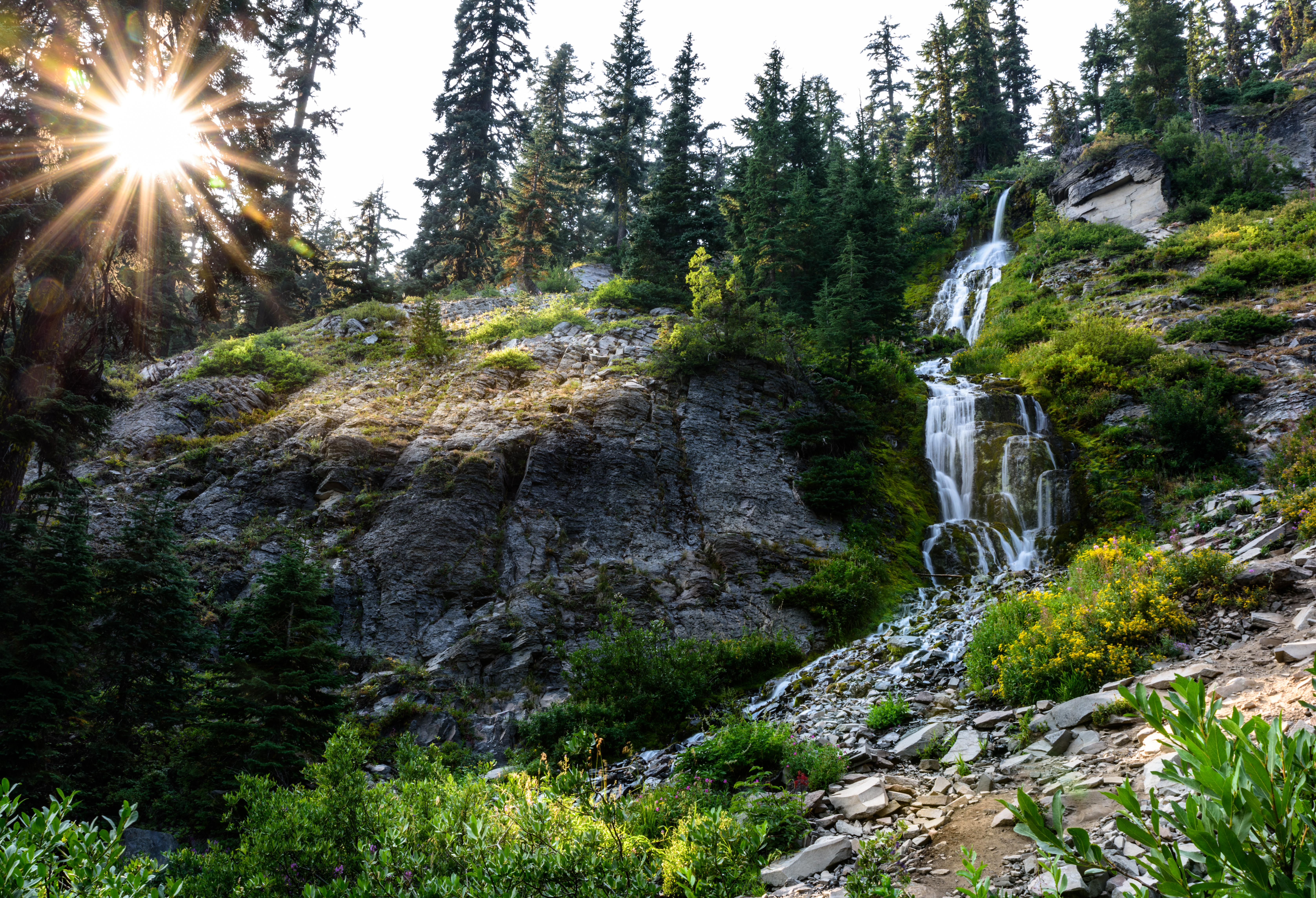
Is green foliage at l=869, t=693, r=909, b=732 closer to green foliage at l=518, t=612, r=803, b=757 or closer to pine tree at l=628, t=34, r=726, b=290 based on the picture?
green foliage at l=518, t=612, r=803, b=757

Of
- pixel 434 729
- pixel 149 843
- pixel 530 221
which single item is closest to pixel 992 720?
pixel 434 729

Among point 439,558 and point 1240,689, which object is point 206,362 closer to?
point 439,558

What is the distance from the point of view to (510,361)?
18.1 m

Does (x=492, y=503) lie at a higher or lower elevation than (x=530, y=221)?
lower

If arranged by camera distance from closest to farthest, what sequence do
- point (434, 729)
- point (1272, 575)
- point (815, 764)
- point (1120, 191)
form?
point (815, 764) → point (1272, 575) → point (434, 729) → point (1120, 191)

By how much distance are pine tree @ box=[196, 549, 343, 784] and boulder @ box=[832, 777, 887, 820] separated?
19.9ft

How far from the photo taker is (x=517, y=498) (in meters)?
13.6

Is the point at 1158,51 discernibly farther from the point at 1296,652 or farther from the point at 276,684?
the point at 276,684

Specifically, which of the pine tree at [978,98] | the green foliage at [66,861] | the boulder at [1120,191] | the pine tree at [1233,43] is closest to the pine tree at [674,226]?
the boulder at [1120,191]

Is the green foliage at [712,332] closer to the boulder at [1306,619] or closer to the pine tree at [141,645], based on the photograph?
the pine tree at [141,645]

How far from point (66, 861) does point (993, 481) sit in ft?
54.9

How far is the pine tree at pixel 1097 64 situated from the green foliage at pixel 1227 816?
5111cm

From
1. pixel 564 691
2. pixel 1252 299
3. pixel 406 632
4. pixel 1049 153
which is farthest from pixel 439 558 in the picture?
pixel 1049 153

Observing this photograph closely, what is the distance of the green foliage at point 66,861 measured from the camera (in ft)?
9.63
